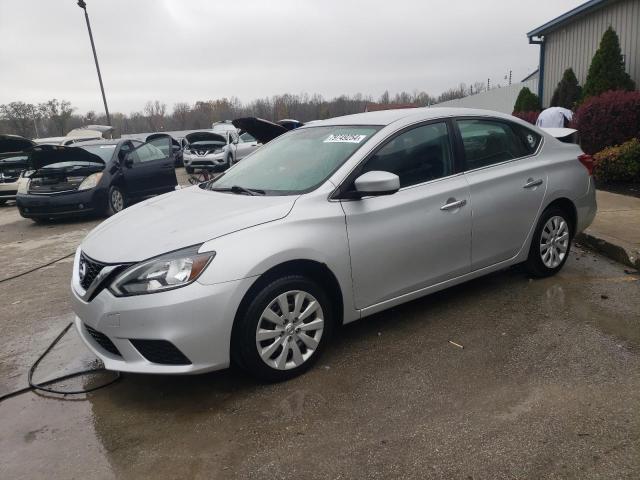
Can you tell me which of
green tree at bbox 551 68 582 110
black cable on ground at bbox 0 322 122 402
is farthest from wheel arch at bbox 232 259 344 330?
green tree at bbox 551 68 582 110

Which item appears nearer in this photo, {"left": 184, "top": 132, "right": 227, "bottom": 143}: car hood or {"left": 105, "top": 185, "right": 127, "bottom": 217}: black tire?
{"left": 105, "top": 185, "right": 127, "bottom": 217}: black tire

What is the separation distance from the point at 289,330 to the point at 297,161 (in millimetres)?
1399

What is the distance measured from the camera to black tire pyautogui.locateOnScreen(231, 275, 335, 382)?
3.05 metres

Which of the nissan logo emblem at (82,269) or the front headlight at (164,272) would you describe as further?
the nissan logo emblem at (82,269)

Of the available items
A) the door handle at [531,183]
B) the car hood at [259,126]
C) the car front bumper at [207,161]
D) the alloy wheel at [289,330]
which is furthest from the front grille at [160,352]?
the car front bumper at [207,161]

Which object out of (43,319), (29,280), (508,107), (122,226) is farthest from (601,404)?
(508,107)

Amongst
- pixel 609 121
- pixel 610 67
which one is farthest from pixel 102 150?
pixel 610 67

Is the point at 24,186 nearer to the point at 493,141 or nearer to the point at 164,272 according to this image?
the point at 164,272

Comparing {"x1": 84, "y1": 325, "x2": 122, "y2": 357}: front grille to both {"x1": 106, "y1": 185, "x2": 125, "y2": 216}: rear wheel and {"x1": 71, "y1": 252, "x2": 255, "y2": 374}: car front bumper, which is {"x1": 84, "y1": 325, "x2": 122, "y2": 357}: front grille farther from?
{"x1": 106, "y1": 185, "x2": 125, "y2": 216}: rear wheel

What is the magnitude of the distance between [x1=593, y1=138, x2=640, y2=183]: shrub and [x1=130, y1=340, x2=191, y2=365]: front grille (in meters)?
8.72

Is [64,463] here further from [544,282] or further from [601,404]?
[544,282]

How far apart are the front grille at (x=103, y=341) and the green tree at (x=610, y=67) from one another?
12514 millimetres

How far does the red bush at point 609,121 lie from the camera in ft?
31.5

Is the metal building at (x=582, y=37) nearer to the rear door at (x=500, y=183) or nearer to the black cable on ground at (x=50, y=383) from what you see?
the rear door at (x=500, y=183)
